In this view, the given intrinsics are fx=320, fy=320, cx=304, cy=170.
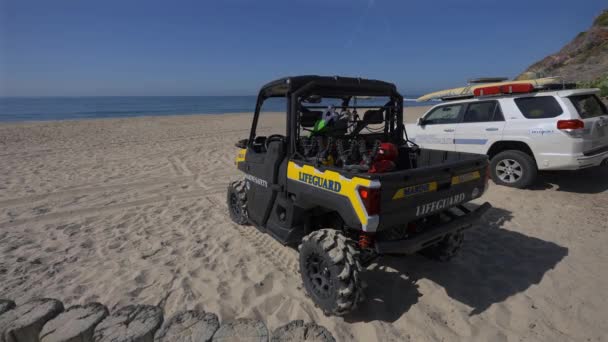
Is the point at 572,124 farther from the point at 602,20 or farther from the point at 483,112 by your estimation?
the point at 602,20

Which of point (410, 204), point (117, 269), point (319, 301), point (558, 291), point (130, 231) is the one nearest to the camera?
point (410, 204)

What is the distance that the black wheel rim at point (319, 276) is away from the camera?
9.39 ft

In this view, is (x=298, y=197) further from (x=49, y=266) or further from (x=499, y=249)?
(x=49, y=266)

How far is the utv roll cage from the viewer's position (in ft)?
10.7

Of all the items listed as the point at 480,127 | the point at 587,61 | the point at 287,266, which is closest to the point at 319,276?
the point at 287,266

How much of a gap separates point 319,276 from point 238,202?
7.10 feet

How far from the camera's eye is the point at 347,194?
Answer: 2602 mm

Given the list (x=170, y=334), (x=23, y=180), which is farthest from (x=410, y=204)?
(x=23, y=180)

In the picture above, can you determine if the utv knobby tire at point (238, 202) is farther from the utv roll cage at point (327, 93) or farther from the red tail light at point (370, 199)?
the red tail light at point (370, 199)

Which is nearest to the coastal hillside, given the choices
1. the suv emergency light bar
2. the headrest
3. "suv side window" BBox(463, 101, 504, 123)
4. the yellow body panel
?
"suv side window" BBox(463, 101, 504, 123)

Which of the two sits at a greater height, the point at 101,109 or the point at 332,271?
the point at 101,109

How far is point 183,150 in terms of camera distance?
11.6 meters

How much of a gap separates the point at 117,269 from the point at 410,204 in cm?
330

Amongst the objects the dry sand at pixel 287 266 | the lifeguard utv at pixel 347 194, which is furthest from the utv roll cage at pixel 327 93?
the dry sand at pixel 287 266
